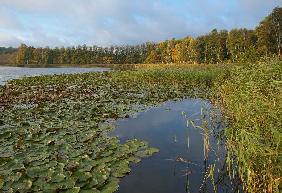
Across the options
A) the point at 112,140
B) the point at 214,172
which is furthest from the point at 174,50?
the point at 214,172

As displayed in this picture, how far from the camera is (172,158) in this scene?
881 cm

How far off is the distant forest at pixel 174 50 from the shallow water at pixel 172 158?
44.0 m

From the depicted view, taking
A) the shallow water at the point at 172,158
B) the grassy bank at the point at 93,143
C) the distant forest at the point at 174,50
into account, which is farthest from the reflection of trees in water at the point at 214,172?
the distant forest at the point at 174,50

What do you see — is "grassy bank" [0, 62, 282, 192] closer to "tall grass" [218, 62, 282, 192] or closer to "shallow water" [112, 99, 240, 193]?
"tall grass" [218, 62, 282, 192]

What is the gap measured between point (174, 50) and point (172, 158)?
290ft

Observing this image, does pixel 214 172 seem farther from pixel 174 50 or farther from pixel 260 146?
pixel 174 50

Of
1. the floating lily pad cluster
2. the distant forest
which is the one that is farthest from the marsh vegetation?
the distant forest

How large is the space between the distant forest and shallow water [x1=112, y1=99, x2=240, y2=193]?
144 ft

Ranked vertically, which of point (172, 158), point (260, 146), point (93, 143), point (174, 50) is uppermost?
point (174, 50)

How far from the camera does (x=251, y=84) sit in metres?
9.81

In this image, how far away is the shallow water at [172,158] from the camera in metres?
7.08

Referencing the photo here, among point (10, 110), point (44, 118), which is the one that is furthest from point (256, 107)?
point (10, 110)

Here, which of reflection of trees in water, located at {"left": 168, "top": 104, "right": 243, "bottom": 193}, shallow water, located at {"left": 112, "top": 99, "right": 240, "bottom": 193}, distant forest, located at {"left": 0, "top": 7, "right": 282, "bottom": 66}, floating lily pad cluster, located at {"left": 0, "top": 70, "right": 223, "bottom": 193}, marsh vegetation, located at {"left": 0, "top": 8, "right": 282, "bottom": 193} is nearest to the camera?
marsh vegetation, located at {"left": 0, "top": 8, "right": 282, "bottom": 193}

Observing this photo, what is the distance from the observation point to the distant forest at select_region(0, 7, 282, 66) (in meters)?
59.3
